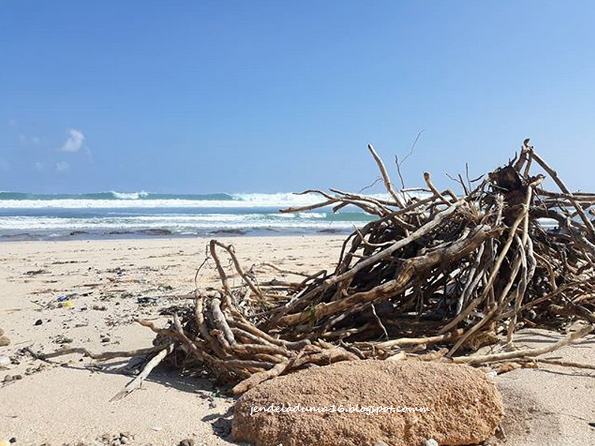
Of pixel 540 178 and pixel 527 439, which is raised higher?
pixel 540 178

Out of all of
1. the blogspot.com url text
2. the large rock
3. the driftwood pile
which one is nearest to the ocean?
the driftwood pile

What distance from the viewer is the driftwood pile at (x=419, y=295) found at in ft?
8.35

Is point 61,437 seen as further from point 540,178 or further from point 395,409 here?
point 540,178

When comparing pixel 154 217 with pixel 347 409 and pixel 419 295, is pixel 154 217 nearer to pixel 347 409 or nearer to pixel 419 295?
pixel 419 295

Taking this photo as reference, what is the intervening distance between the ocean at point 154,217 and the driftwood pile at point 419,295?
414 mm

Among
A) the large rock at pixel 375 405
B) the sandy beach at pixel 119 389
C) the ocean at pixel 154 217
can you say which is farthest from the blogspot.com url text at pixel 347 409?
the ocean at pixel 154 217

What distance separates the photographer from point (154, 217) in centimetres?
2500

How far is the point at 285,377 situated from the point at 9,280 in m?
5.68

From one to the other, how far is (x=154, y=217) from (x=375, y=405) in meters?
24.2

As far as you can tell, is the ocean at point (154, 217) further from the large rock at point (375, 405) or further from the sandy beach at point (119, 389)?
the sandy beach at point (119, 389)

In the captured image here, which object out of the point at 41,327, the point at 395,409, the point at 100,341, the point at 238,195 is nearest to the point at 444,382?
the point at 395,409

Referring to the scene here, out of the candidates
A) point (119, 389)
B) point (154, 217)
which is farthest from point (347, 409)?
point (154, 217)

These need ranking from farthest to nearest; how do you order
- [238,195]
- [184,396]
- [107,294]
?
1. [238,195]
2. [107,294]
3. [184,396]

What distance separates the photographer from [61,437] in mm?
2025
